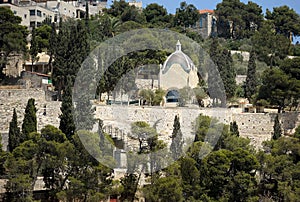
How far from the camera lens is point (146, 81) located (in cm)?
3391

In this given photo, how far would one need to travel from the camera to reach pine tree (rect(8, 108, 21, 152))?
79.1ft

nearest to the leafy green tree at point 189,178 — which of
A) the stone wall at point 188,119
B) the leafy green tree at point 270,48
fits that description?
the stone wall at point 188,119

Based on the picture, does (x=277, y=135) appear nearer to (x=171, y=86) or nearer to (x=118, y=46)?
(x=171, y=86)

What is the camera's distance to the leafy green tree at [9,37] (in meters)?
30.7

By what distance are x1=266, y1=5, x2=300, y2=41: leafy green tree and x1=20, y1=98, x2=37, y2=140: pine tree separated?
102ft

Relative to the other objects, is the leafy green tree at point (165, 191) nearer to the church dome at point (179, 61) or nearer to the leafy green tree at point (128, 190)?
the leafy green tree at point (128, 190)

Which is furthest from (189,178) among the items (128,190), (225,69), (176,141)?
(225,69)

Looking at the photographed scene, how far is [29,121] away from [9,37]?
730cm

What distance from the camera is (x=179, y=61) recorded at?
34.7m

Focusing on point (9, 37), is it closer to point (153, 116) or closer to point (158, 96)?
point (158, 96)

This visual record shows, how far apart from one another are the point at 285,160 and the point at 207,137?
14.2 feet

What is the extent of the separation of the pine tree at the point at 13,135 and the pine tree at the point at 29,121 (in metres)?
0.22

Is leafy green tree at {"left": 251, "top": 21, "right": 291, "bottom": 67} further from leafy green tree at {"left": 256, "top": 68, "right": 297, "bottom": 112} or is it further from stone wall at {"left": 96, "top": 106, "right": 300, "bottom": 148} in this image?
stone wall at {"left": 96, "top": 106, "right": 300, "bottom": 148}

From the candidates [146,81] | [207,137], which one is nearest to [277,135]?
[207,137]
